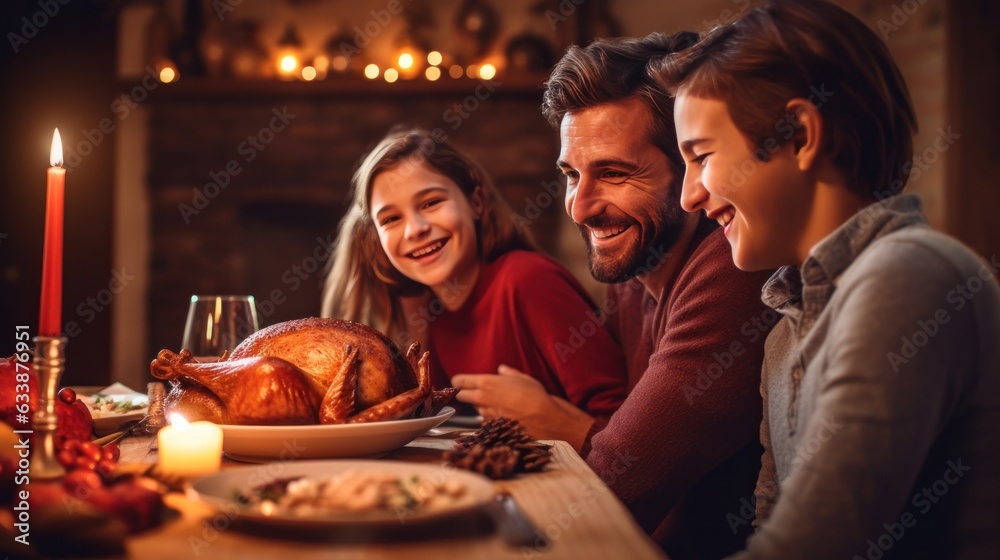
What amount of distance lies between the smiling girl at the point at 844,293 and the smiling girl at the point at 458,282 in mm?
658

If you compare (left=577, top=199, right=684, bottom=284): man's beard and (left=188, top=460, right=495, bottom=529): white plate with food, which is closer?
(left=188, top=460, right=495, bottom=529): white plate with food

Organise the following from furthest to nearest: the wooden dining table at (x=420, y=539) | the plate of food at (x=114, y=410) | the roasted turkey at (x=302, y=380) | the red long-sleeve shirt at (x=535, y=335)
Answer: the red long-sleeve shirt at (x=535, y=335), the plate of food at (x=114, y=410), the roasted turkey at (x=302, y=380), the wooden dining table at (x=420, y=539)

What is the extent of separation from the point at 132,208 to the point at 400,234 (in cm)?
307

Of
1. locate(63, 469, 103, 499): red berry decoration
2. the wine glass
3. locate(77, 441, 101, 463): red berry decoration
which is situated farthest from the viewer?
the wine glass

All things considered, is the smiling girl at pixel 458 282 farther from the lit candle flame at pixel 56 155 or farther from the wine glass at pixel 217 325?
the lit candle flame at pixel 56 155

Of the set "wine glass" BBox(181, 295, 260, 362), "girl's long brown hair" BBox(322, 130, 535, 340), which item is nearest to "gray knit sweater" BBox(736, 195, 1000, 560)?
"wine glass" BBox(181, 295, 260, 362)

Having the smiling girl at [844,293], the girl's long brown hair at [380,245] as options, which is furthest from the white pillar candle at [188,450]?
the girl's long brown hair at [380,245]

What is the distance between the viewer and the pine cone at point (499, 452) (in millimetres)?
969

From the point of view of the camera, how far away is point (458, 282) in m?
2.16

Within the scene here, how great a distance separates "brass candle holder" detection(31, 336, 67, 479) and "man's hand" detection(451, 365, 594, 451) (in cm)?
80

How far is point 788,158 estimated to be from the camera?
1.02m

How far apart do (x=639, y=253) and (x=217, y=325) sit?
2.65 feet

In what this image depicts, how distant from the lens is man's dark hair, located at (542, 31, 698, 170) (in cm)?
162

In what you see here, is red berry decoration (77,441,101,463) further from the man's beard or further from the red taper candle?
the man's beard
